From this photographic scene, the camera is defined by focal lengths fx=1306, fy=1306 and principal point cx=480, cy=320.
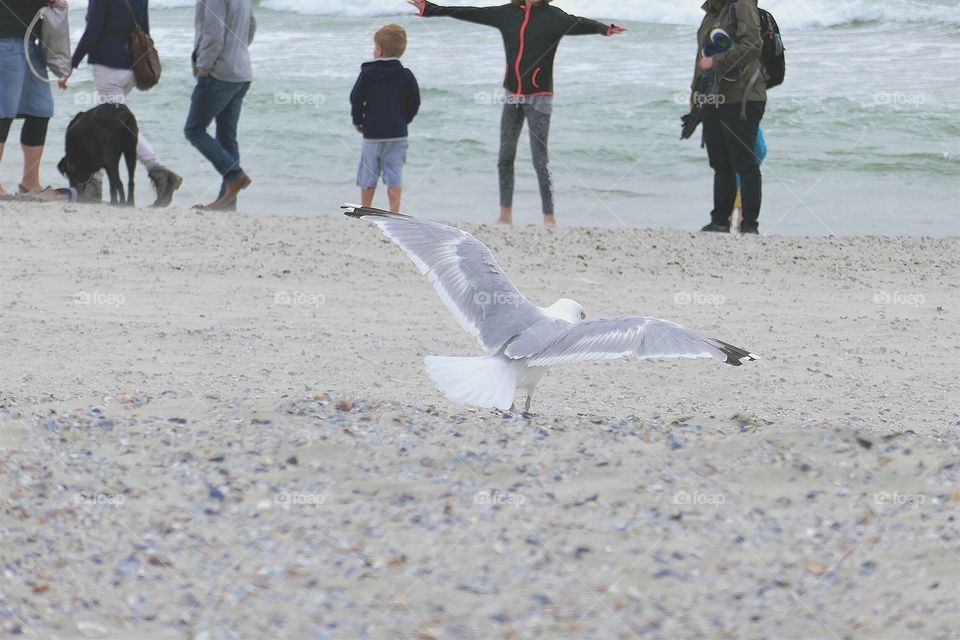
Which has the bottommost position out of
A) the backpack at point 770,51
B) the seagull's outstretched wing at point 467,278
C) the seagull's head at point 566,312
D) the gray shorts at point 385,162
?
the gray shorts at point 385,162

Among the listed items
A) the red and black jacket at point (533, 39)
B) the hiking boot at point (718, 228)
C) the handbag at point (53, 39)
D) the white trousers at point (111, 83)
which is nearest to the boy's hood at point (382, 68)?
the red and black jacket at point (533, 39)

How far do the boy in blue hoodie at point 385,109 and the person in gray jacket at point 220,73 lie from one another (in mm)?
1005

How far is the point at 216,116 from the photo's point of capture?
32.8 ft

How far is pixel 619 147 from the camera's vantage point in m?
15.5

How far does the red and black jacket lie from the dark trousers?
1.05 m

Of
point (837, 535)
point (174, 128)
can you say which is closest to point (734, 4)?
point (837, 535)

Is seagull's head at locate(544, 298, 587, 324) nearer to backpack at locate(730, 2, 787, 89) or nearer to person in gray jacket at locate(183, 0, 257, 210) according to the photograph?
backpack at locate(730, 2, 787, 89)

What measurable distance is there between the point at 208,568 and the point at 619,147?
484 inches

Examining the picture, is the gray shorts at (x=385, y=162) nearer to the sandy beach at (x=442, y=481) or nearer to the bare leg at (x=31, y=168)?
the sandy beach at (x=442, y=481)

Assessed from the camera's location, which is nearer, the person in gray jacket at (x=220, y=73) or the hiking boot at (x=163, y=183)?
the person in gray jacket at (x=220, y=73)

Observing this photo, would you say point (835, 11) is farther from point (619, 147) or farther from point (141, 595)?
point (141, 595)

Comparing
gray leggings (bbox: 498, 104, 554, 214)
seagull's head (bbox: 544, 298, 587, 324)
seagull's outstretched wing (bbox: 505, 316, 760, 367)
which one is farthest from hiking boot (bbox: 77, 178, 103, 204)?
seagull's outstretched wing (bbox: 505, 316, 760, 367)

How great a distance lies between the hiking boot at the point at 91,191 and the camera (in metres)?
10.1

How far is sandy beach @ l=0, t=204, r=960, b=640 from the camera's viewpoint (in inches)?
143
